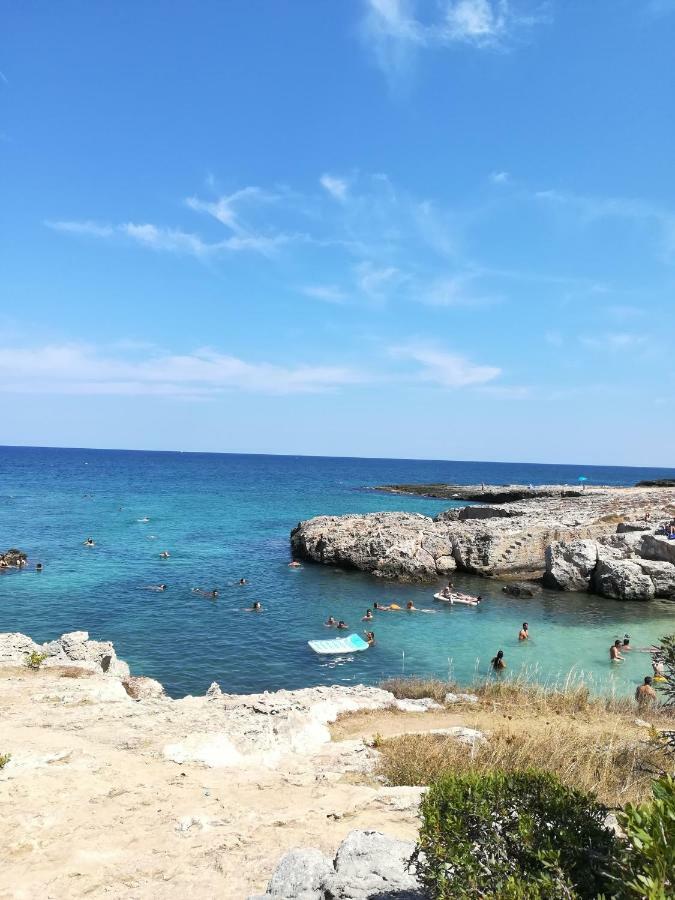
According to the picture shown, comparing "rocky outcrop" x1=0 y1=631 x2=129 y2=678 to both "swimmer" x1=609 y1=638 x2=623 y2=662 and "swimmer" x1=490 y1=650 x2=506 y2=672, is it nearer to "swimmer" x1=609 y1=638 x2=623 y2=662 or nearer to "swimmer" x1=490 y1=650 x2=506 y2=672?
"swimmer" x1=490 y1=650 x2=506 y2=672

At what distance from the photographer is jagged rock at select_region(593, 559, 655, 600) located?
3216 cm

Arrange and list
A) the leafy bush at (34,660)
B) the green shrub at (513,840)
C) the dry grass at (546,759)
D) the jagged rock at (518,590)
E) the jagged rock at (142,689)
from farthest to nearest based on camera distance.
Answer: the jagged rock at (518,590) → the leafy bush at (34,660) → the jagged rock at (142,689) → the dry grass at (546,759) → the green shrub at (513,840)

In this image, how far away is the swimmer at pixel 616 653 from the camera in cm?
2283

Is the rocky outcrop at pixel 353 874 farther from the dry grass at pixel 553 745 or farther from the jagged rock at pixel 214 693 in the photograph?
the jagged rock at pixel 214 693

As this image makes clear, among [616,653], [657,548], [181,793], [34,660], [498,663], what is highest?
[657,548]

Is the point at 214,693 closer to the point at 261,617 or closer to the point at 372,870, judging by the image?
the point at 261,617

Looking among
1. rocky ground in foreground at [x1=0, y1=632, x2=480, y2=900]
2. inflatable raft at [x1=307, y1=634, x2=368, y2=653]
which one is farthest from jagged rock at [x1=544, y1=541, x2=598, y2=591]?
rocky ground in foreground at [x1=0, y1=632, x2=480, y2=900]

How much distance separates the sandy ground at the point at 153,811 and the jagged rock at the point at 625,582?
80.0 feet

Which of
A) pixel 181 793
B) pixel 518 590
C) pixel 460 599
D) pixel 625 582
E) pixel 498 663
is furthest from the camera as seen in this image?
pixel 518 590

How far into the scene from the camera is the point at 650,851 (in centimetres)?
391

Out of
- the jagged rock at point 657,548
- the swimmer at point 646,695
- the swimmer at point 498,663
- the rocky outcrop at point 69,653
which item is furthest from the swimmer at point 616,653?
the rocky outcrop at point 69,653

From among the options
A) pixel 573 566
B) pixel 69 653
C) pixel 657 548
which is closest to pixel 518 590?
pixel 573 566

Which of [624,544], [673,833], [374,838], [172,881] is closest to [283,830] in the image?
[172,881]

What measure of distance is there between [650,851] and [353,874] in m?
3.65
